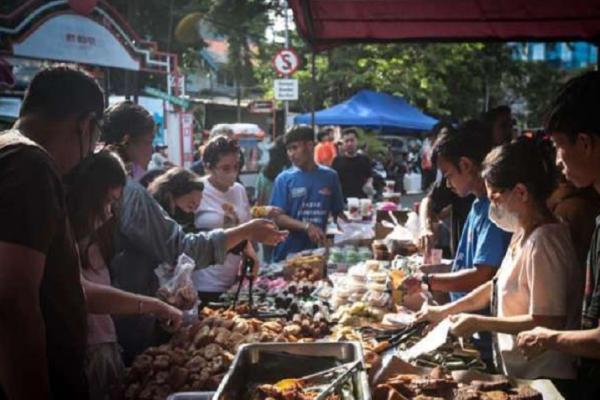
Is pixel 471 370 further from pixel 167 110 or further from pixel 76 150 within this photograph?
pixel 167 110

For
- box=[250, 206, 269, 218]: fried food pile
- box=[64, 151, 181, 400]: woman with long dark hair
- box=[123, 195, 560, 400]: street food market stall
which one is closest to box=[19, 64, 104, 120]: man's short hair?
box=[64, 151, 181, 400]: woman with long dark hair

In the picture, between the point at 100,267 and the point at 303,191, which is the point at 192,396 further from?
the point at 303,191

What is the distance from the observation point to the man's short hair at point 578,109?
215 centimetres

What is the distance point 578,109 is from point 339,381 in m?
1.29

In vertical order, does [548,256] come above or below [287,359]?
above

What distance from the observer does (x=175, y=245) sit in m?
3.29

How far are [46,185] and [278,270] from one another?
3.42 meters

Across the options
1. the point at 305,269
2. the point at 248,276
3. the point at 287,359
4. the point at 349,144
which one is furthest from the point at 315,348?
the point at 349,144

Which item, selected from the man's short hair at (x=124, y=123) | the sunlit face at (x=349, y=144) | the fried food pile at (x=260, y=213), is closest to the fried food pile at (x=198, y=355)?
the man's short hair at (x=124, y=123)

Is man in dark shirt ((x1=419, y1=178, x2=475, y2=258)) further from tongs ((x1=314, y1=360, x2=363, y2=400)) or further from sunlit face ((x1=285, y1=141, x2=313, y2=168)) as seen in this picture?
tongs ((x1=314, y1=360, x2=363, y2=400))

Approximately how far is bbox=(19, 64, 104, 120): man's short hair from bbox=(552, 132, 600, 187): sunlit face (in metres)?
1.67

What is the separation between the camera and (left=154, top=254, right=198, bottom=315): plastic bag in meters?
3.08

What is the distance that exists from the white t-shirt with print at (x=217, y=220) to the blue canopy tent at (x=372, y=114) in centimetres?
1291

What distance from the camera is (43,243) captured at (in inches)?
66.9
